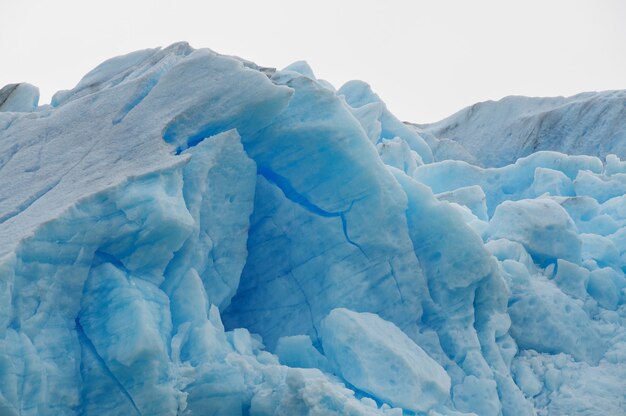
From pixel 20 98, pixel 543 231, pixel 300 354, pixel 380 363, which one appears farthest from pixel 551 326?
pixel 20 98

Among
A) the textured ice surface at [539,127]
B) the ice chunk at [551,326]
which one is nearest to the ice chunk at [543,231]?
the ice chunk at [551,326]

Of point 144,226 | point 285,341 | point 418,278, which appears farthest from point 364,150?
point 144,226

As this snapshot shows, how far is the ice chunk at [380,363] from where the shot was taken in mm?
4770

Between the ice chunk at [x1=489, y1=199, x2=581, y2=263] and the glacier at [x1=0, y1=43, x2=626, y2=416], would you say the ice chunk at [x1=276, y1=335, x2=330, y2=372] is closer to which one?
the glacier at [x1=0, y1=43, x2=626, y2=416]

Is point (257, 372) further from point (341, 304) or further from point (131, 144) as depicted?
point (131, 144)

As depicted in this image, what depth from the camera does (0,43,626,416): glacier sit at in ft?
13.9

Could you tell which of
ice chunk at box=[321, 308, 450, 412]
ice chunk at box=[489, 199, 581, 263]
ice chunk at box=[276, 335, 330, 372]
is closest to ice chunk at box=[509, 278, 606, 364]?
ice chunk at box=[489, 199, 581, 263]

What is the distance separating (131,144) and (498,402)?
3.25 meters

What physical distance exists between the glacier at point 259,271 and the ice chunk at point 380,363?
0.01 metres

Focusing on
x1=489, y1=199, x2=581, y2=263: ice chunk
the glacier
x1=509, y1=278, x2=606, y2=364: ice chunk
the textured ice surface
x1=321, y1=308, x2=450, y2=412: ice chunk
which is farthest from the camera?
the textured ice surface

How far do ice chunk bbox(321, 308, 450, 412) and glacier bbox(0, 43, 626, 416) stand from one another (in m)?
0.01

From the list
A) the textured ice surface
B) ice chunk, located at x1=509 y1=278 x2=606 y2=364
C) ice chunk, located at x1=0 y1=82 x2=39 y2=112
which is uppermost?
ice chunk, located at x1=0 y1=82 x2=39 y2=112

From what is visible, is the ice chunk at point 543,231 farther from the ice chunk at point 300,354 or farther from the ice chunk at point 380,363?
the ice chunk at point 300,354

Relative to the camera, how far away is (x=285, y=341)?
205 inches
